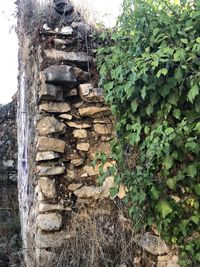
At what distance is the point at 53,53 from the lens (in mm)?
3531

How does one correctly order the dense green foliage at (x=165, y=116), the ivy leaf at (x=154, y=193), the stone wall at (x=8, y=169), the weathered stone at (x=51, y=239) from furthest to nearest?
the stone wall at (x=8, y=169), the weathered stone at (x=51, y=239), the ivy leaf at (x=154, y=193), the dense green foliage at (x=165, y=116)

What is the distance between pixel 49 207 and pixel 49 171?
12.3 inches

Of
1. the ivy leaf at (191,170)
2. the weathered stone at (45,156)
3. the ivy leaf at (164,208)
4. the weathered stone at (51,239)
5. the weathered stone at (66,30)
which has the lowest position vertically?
the weathered stone at (51,239)

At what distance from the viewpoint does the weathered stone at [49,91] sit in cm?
342

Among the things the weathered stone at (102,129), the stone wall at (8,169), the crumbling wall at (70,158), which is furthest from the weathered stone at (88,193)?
the stone wall at (8,169)

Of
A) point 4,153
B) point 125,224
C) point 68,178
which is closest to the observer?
point 125,224

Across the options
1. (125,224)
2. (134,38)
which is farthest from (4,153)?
(134,38)

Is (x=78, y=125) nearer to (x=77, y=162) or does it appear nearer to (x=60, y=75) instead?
(x=77, y=162)

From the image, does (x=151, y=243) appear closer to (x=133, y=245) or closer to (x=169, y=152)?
(x=133, y=245)

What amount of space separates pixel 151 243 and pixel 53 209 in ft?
3.23

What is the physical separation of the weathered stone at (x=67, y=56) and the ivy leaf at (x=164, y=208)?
167 cm

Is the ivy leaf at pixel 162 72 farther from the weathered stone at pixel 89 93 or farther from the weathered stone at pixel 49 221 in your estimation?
the weathered stone at pixel 49 221

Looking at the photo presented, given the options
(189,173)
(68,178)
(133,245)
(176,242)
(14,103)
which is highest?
(14,103)

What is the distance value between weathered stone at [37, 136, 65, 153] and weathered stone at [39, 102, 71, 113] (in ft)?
0.85
